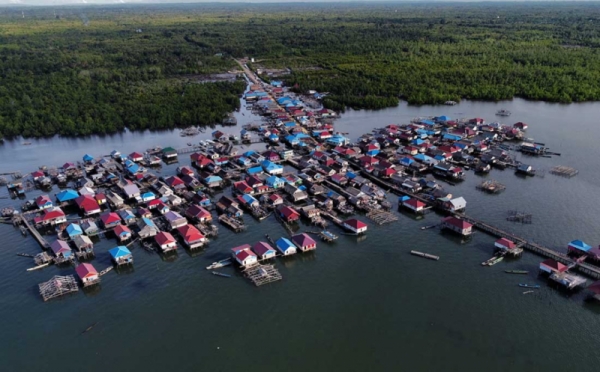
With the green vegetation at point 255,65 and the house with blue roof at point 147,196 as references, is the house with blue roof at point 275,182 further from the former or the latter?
the green vegetation at point 255,65

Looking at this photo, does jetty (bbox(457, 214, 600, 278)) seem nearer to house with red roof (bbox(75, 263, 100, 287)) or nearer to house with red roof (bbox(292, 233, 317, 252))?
house with red roof (bbox(292, 233, 317, 252))

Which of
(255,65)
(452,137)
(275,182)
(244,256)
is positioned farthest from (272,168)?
(255,65)

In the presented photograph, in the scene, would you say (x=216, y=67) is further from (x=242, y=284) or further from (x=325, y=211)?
(x=242, y=284)

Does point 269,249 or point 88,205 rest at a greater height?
point 88,205

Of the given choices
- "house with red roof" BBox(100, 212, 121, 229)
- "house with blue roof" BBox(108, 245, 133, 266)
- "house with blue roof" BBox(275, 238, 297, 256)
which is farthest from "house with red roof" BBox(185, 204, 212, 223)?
"house with blue roof" BBox(275, 238, 297, 256)

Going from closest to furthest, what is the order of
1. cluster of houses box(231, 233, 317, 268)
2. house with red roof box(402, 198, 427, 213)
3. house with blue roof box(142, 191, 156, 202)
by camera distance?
cluster of houses box(231, 233, 317, 268)
house with red roof box(402, 198, 427, 213)
house with blue roof box(142, 191, 156, 202)

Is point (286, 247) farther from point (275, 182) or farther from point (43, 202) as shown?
point (43, 202)


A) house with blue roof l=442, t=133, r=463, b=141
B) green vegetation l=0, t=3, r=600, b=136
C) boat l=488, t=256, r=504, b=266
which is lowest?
boat l=488, t=256, r=504, b=266

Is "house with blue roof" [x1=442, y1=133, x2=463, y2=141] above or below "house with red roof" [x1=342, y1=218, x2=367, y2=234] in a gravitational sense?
above
